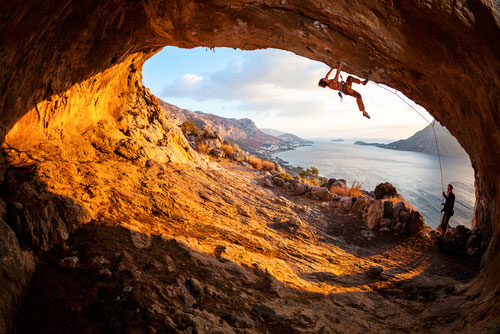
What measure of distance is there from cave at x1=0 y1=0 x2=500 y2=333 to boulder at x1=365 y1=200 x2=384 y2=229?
2.83 m

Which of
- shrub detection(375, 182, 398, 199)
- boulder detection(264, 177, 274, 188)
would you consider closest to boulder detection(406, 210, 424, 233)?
shrub detection(375, 182, 398, 199)

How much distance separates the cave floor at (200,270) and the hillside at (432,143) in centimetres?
6451

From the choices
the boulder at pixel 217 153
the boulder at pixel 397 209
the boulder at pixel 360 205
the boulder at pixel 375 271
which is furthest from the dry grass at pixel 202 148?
the boulder at pixel 375 271

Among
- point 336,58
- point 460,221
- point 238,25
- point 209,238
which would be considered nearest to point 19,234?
point 209,238

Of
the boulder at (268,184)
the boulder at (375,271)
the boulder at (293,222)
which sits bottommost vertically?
the boulder at (375,271)

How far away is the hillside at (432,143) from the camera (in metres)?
64.3

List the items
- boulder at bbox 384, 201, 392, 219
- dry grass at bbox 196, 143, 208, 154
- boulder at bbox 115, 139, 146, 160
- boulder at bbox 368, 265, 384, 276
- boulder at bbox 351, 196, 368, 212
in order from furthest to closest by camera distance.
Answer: dry grass at bbox 196, 143, 208, 154
boulder at bbox 351, 196, 368, 212
boulder at bbox 384, 201, 392, 219
boulder at bbox 115, 139, 146, 160
boulder at bbox 368, 265, 384, 276

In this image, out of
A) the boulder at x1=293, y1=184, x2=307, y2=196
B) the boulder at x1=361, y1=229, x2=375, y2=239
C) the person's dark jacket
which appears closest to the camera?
the person's dark jacket

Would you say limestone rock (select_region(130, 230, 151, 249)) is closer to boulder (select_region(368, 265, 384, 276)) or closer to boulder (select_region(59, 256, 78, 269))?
boulder (select_region(59, 256, 78, 269))

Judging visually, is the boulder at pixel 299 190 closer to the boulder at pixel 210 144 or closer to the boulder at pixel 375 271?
the boulder at pixel 375 271

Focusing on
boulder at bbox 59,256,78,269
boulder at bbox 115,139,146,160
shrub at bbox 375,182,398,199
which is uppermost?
boulder at bbox 115,139,146,160

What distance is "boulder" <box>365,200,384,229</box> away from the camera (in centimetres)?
850

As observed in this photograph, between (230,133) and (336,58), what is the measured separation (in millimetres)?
116664

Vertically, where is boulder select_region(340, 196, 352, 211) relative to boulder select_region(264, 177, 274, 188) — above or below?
below
